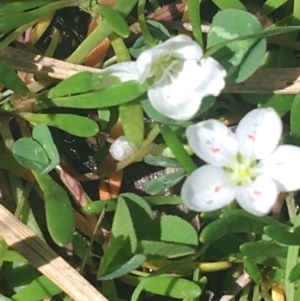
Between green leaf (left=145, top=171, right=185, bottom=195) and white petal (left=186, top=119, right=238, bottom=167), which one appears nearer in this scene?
white petal (left=186, top=119, right=238, bottom=167)

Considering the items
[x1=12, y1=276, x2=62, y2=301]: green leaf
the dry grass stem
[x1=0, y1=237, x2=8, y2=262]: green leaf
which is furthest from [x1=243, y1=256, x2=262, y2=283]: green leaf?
[x1=0, y1=237, x2=8, y2=262]: green leaf

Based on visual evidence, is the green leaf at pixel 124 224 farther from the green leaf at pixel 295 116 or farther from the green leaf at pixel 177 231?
the green leaf at pixel 295 116

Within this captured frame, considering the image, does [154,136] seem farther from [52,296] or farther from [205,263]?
[52,296]

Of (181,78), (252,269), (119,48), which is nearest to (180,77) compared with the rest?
(181,78)

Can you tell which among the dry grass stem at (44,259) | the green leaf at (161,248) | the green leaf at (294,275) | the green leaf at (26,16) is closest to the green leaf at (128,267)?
the green leaf at (161,248)

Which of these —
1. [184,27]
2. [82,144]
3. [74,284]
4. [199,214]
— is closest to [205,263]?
[199,214]

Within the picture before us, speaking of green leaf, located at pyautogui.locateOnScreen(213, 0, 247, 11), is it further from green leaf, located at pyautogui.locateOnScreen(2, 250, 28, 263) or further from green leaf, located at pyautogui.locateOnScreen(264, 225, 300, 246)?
green leaf, located at pyautogui.locateOnScreen(2, 250, 28, 263)
